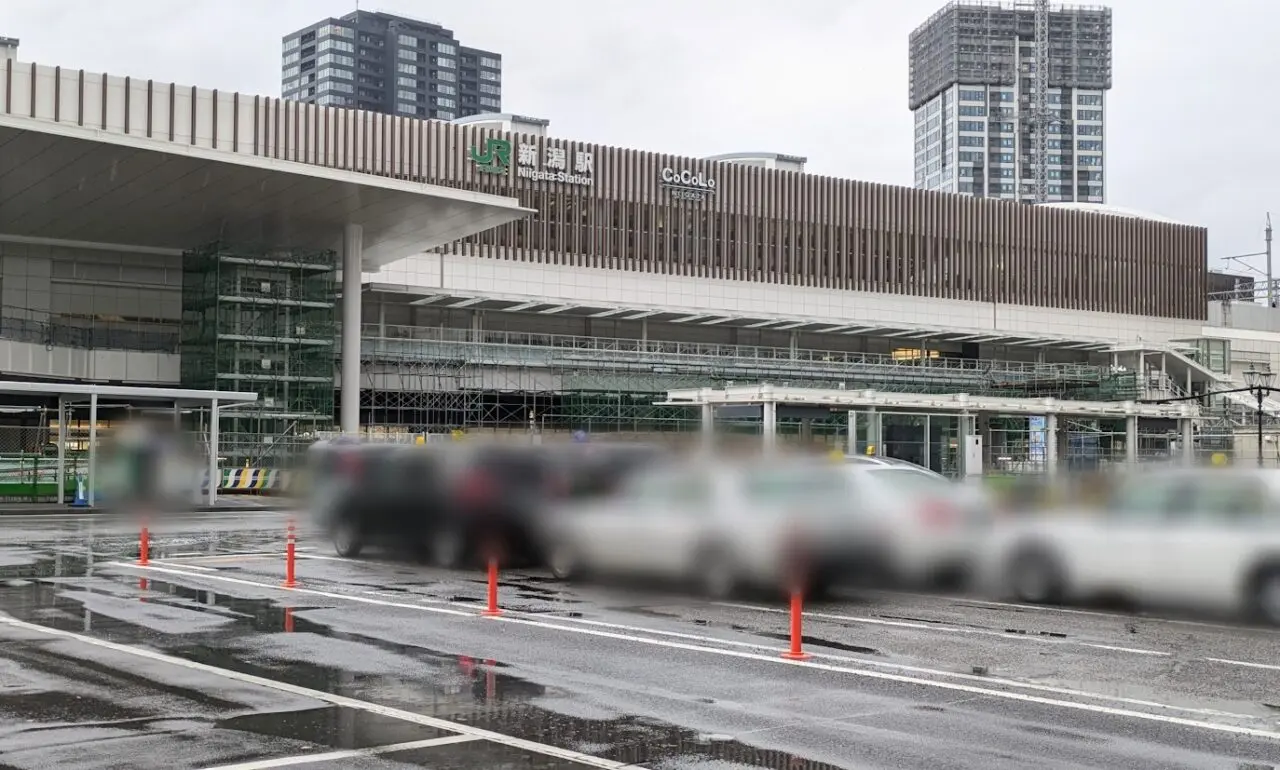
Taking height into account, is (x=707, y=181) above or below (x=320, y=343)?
above

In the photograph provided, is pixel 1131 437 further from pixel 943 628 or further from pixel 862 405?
pixel 943 628

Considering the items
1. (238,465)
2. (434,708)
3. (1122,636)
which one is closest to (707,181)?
(238,465)

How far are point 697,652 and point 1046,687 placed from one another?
301cm

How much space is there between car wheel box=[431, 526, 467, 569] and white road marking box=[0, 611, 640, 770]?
6822mm

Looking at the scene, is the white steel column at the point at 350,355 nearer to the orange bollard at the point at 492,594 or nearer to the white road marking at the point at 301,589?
the white road marking at the point at 301,589

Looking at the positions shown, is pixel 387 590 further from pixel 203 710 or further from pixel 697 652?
pixel 203 710

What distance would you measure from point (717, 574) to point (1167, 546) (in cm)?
489

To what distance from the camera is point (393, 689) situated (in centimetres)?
1005

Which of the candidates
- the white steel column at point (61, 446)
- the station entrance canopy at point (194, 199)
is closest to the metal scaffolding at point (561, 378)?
the station entrance canopy at point (194, 199)

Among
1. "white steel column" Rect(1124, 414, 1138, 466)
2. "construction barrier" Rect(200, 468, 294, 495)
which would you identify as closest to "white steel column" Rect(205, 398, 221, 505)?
"construction barrier" Rect(200, 468, 294, 495)

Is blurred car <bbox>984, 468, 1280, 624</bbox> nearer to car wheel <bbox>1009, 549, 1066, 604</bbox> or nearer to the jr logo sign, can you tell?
car wheel <bbox>1009, 549, 1066, 604</bbox>

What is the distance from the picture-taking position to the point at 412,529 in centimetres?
2000

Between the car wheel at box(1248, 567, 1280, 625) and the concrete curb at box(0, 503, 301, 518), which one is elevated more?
the car wheel at box(1248, 567, 1280, 625)

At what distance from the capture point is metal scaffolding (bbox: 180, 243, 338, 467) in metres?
47.4
